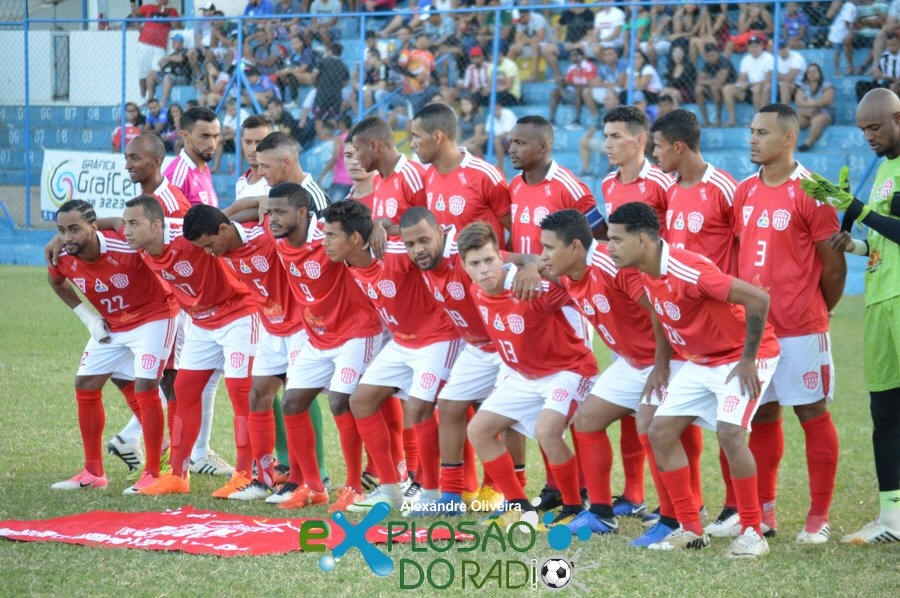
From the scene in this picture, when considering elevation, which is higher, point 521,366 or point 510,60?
point 510,60

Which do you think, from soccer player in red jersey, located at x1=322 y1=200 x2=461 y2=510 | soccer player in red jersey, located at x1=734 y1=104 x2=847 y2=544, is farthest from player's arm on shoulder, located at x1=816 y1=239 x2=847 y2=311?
soccer player in red jersey, located at x1=322 y1=200 x2=461 y2=510

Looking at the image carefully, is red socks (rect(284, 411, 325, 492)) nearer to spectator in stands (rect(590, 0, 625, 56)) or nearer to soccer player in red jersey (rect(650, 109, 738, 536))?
soccer player in red jersey (rect(650, 109, 738, 536))

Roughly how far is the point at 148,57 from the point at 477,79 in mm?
6626

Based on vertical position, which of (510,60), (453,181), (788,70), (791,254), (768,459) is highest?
(510,60)

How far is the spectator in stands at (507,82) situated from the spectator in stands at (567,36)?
26.2 inches

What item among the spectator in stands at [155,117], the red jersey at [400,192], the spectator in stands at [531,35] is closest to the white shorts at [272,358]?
the red jersey at [400,192]

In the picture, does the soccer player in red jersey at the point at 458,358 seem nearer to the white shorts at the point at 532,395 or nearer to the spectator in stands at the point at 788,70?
the white shorts at the point at 532,395

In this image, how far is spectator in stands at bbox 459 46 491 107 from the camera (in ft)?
57.1

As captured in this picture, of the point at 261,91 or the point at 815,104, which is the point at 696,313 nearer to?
the point at 815,104

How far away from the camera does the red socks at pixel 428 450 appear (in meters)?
7.00

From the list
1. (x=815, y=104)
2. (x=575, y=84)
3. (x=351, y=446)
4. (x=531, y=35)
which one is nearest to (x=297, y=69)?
(x=531, y=35)

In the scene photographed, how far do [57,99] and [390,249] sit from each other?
16.8 meters

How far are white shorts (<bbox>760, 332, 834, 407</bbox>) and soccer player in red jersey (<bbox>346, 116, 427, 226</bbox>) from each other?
254 cm

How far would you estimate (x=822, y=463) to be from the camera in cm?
626
